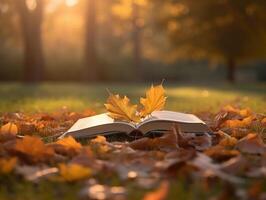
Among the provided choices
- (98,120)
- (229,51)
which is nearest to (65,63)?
(229,51)

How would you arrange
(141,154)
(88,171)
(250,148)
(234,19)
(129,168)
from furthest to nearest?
(234,19)
(250,148)
(141,154)
(129,168)
(88,171)

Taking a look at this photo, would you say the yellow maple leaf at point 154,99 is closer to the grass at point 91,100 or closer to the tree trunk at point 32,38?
the grass at point 91,100

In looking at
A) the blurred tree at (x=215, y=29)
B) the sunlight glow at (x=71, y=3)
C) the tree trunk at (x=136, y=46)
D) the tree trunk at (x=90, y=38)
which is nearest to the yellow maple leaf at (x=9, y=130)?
the tree trunk at (x=90, y=38)

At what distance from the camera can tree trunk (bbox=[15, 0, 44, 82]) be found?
16469mm

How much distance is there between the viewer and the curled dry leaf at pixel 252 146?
2.45 metres

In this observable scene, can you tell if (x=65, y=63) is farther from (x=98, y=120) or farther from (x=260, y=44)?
(x=98, y=120)

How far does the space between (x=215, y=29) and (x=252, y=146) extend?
19297 millimetres

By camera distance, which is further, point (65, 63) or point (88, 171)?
point (65, 63)

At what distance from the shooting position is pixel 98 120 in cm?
312

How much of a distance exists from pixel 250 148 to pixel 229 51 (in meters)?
19.7

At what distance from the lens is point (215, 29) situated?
21.3m

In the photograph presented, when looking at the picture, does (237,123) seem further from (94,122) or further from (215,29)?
(215,29)

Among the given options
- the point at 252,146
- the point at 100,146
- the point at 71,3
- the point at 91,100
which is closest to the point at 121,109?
the point at 100,146

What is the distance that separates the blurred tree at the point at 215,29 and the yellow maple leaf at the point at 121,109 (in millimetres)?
17145
